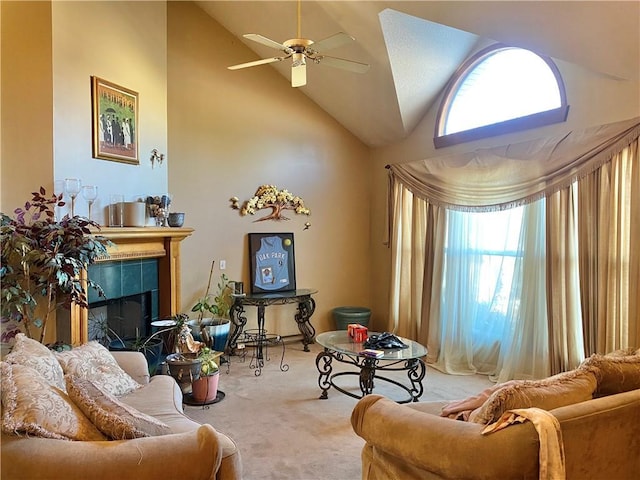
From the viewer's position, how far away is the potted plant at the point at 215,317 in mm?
4582

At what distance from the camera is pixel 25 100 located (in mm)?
3387

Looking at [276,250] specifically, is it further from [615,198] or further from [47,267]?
[615,198]

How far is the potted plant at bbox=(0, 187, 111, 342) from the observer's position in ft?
9.61

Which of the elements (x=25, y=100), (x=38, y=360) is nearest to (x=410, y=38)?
(x=25, y=100)

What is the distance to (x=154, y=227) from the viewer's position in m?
4.15

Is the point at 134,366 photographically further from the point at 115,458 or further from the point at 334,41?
the point at 334,41

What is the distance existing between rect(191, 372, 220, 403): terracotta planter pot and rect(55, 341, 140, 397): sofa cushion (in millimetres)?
764

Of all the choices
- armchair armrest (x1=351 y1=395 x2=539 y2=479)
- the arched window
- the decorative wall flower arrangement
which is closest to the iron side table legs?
the decorative wall flower arrangement

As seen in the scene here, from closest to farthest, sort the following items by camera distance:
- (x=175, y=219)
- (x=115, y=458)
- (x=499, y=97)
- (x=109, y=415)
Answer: (x=115, y=458) < (x=109, y=415) < (x=499, y=97) < (x=175, y=219)

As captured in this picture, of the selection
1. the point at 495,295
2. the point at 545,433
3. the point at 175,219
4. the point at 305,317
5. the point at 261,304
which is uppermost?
the point at 175,219

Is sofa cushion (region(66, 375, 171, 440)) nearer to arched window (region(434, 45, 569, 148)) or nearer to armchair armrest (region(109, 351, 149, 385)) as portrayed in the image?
armchair armrest (region(109, 351, 149, 385))

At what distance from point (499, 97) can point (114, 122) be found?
11.7 feet

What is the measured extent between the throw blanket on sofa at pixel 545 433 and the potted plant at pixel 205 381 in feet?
7.95

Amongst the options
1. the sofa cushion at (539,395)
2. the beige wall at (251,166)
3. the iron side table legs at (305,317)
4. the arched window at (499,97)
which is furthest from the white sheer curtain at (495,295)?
the sofa cushion at (539,395)
